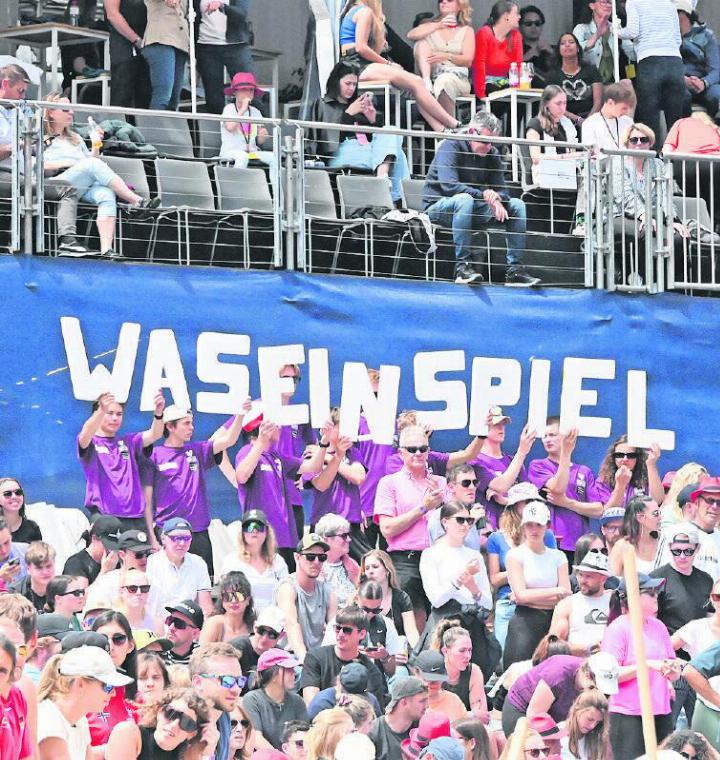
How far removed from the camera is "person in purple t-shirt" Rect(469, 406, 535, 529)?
14688 mm

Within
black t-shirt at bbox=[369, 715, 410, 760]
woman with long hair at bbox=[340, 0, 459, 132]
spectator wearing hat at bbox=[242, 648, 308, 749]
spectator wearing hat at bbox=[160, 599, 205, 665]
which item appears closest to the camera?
black t-shirt at bbox=[369, 715, 410, 760]

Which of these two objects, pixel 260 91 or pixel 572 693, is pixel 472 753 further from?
pixel 260 91

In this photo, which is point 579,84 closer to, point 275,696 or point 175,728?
point 275,696

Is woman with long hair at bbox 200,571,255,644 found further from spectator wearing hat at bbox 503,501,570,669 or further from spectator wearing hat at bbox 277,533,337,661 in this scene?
spectator wearing hat at bbox 503,501,570,669

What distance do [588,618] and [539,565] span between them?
632 mm

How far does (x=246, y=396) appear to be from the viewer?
576 inches

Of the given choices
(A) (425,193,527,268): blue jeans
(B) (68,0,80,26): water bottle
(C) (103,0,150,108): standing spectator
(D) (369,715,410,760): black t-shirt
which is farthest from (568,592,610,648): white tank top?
(B) (68,0,80,26): water bottle

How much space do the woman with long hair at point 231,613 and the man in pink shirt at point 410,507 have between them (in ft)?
4.94

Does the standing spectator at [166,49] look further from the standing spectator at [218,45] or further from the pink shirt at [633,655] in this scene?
the pink shirt at [633,655]

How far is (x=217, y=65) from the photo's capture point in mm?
16938

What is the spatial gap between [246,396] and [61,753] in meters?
5.58

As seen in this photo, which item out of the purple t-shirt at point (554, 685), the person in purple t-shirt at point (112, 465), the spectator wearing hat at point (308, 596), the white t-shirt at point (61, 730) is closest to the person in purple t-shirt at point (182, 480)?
the person in purple t-shirt at point (112, 465)

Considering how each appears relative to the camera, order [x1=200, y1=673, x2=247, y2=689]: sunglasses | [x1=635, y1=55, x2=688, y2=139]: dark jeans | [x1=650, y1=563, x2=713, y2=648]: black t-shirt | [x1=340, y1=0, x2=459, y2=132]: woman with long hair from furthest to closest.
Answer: [x1=635, y1=55, x2=688, y2=139]: dark jeans < [x1=340, y1=0, x2=459, y2=132]: woman with long hair < [x1=650, y1=563, x2=713, y2=648]: black t-shirt < [x1=200, y1=673, x2=247, y2=689]: sunglasses

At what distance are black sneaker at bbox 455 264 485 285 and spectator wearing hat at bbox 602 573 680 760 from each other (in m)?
3.04
